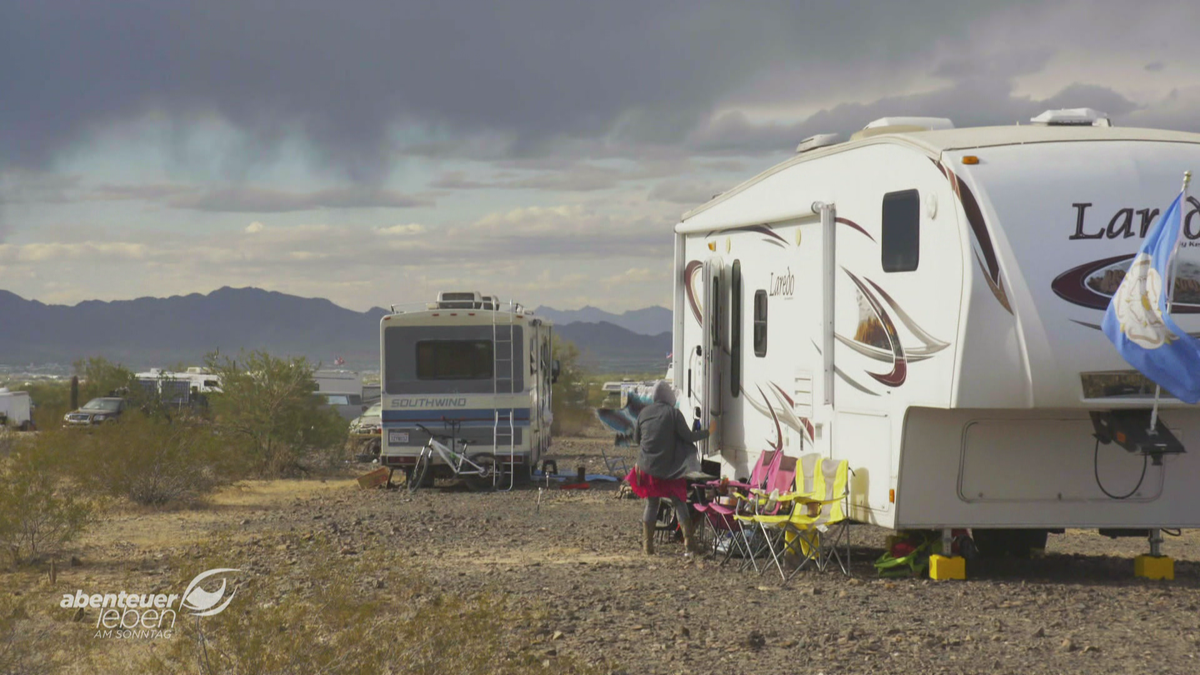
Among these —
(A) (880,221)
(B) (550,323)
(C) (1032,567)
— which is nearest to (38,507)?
(A) (880,221)

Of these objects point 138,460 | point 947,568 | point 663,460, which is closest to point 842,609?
point 947,568

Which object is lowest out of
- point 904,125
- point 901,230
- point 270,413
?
point 270,413

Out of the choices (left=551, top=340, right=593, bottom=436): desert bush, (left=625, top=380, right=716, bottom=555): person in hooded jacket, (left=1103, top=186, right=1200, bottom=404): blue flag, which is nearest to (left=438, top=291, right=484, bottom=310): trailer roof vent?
(left=625, top=380, right=716, bottom=555): person in hooded jacket

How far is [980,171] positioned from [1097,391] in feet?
5.26

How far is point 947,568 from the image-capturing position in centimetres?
946

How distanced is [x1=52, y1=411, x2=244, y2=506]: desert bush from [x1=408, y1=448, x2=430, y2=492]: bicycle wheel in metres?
2.80

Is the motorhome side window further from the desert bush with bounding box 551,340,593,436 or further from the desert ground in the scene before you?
the desert bush with bounding box 551,340,593,436

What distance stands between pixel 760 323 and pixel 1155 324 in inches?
157

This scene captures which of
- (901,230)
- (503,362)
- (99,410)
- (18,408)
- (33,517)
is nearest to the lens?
(901,230)

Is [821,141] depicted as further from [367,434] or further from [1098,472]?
[367,434]

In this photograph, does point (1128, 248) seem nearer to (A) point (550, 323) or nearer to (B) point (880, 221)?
(B) point (880, 221)

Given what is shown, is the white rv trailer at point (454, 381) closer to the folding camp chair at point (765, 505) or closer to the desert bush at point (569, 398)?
the folding camp chair at point (765, 505)

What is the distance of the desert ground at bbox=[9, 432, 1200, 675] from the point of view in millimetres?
7254

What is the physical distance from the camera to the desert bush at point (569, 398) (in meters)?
36.8
